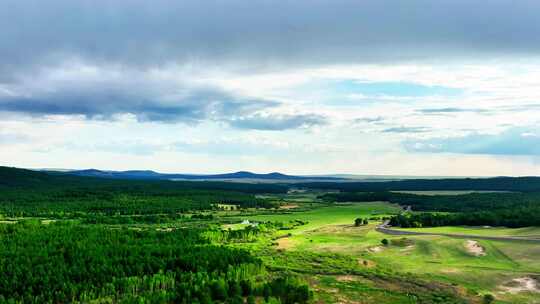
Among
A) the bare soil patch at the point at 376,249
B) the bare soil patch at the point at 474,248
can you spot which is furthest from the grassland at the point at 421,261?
the bare soil patch at the point at 474,248

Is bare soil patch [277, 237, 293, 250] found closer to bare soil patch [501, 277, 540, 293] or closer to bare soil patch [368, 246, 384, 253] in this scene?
bare soil patch [368, 246, 384, 253]

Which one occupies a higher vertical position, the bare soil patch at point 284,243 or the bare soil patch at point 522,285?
the bare soil patch at point 522,285

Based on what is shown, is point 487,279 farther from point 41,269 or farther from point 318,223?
point 318,223

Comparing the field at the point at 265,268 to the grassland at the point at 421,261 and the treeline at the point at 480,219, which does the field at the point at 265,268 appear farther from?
the treeline at the point at 480,219

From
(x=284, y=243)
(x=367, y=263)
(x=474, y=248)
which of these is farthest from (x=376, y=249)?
(x=284, y=243)

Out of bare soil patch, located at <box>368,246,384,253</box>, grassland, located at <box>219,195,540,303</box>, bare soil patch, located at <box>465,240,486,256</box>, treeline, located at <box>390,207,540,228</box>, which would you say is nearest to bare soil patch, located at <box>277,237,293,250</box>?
grassland, located at <box>219,195,540,303</box>

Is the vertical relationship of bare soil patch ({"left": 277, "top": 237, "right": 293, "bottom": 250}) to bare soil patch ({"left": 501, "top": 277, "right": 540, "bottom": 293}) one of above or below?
below

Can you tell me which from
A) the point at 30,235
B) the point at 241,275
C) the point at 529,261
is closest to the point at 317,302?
the point at 241,275

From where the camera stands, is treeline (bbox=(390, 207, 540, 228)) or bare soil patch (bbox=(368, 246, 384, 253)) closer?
bare soil patch (bbox=(368, 246, 384, 253))
